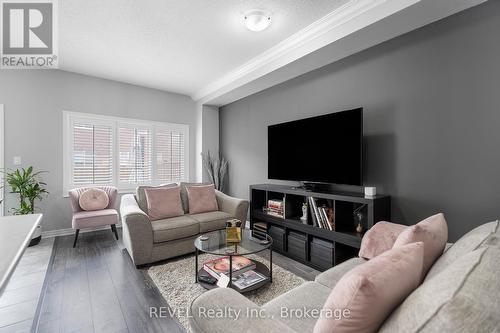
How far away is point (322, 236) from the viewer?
2629 mm

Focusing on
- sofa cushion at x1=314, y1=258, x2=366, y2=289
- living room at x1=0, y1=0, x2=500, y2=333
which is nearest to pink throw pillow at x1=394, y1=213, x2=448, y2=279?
living room at x1=0, y1=0, x2=500, y2=333

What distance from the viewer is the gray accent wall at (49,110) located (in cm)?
349

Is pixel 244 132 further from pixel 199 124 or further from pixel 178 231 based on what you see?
pixel 178 231

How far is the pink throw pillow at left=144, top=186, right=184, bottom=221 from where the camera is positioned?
3.14 m

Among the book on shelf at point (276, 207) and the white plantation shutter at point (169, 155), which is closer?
the book on shelf at point (276, 207)

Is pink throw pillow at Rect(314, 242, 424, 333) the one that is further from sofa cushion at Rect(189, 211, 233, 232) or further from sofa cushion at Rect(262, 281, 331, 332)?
A: sofa cushion at Rect(189, 211, 233, 232)

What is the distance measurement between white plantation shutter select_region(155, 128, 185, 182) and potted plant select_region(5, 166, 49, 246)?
182cm

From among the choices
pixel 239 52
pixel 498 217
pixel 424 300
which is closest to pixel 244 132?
pixel 239 52

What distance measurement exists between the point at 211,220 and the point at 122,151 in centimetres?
239

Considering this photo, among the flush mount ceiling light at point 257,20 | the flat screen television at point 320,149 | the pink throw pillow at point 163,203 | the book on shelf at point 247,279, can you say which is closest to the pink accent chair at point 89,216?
the pink throw pillow at point 163,203

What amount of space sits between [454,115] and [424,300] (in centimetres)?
212

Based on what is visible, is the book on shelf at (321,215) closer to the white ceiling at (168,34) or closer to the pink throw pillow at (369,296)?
the pink throw pillow at (369,296)

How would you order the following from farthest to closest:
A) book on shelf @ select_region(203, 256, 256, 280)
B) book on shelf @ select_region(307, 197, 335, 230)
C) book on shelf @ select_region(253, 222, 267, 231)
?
book on shelf @ select_region(253, 222, 267, 231), book on shelf @ select_region(307, 197, 335, 230), book on shelf @ select_region(203, 256, 256, 280)

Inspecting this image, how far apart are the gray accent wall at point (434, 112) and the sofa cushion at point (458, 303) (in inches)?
66.4
